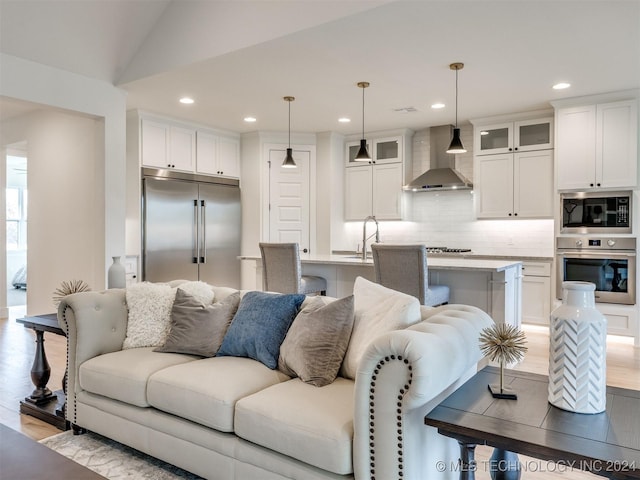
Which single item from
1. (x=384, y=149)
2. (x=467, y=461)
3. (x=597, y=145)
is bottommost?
(x=467, y=461)

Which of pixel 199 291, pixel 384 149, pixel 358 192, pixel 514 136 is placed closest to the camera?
pixel 199 291

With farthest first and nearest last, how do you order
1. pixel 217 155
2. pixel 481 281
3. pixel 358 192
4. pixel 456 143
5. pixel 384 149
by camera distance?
1. pixel 358 192
2. pixel 384 149
3. pixel 217 155
4. pixel 456 143
5. pixel 481 281

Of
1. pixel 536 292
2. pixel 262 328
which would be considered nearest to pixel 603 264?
pixel 536 292

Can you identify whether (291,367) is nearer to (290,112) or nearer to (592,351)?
(592,351)

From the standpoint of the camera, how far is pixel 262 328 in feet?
7.79

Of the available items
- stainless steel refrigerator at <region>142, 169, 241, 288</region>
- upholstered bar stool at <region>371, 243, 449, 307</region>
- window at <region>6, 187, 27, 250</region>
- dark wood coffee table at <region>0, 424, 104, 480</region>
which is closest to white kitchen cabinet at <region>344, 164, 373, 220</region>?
stainless steel refrigerator at <region>142, 169, 241, 288</region>

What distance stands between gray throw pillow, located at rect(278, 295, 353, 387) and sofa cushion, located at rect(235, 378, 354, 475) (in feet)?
0.24

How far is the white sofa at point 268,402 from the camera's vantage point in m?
1.53

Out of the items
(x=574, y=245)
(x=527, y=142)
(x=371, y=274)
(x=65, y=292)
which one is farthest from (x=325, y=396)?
(x=527, y=142)

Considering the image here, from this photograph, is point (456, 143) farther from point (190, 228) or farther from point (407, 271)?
point (190, 228)

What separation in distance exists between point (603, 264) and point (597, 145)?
1258 mm

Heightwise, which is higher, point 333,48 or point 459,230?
point 333,48

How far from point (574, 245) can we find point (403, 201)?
7.45ft

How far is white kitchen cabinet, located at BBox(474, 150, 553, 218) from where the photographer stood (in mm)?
5391
